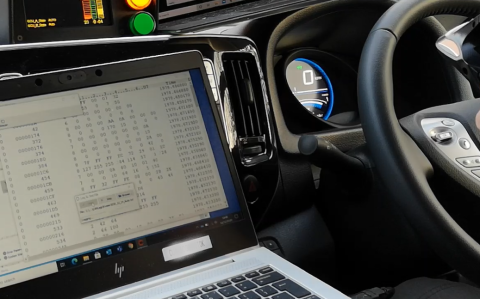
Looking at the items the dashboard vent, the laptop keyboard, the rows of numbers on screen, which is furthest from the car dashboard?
the laptop keyboard

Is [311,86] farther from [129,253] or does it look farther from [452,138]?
[129,253]

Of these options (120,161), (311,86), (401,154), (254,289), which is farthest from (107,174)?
(311,86)

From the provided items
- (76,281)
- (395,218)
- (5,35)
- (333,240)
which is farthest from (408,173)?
(5,35)

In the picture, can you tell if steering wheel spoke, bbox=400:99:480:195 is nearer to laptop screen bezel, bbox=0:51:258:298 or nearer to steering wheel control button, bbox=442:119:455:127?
steering wheel control button, bbox=442:119:455:127

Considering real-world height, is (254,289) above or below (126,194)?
below

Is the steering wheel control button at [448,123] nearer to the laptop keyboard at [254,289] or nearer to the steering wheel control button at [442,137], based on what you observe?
the steering wheel control button at [442,137]

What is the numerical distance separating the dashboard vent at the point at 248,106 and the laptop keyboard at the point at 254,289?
0.80 feet

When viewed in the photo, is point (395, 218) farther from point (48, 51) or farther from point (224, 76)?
point (48, 51)

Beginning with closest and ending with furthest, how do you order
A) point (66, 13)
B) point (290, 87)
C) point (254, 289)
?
point (254, 289) → point (66, 13) → point (290, 87)

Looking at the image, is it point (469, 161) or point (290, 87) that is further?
point (290, 87)

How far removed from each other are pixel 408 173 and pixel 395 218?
187 millimetres

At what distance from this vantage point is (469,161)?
34.0 inches

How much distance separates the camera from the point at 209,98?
78cm

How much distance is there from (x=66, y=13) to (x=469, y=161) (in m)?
0.61
